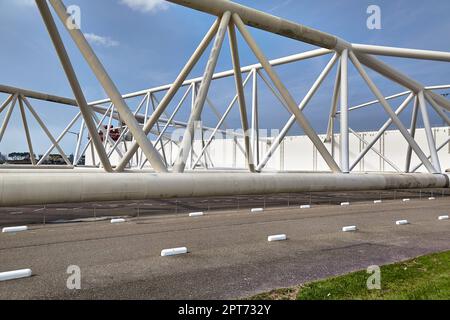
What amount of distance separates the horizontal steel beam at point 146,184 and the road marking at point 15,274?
2.55 m

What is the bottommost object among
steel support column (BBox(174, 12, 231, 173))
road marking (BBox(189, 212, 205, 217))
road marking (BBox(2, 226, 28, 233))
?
road marking (BBox(189, 212, 205, 217))

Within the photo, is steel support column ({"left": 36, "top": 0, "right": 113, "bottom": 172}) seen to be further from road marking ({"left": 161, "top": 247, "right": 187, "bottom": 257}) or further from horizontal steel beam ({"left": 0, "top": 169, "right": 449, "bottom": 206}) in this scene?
road marking ({"left": 161, "top": 247, "right": 187, "bottom": 257})

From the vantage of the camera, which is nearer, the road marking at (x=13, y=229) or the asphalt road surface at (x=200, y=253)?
the asphalt road surface at (x=200, y=253)

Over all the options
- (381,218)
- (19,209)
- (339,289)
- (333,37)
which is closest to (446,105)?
(333,37)

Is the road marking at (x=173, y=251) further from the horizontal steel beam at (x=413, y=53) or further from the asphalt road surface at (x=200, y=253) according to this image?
the horizontal steel beam at (x=413, y=53)

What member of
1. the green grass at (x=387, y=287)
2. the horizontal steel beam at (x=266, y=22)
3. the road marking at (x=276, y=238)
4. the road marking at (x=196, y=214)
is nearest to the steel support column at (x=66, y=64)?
the horizontal steel beam at (x=266, y=22)

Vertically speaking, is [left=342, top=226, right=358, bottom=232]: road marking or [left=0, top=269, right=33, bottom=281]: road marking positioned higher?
[left=0, top=269, right=33, bottom=281]: road marking

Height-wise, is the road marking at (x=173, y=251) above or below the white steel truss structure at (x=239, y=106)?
below

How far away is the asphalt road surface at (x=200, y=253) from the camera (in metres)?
6.32

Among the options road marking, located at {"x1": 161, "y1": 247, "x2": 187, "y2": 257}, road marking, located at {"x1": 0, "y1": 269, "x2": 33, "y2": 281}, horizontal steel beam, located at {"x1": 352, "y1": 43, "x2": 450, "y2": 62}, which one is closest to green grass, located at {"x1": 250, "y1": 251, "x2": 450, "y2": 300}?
road marking, located at {"x1": 161, "y1": 247, "x2": 187, "y2": 257}

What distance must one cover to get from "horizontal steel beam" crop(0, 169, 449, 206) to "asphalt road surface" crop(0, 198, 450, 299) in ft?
4.00

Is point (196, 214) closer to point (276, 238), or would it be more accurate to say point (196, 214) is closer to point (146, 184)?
point (146, 184)

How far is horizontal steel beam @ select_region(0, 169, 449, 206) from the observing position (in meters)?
9.09
